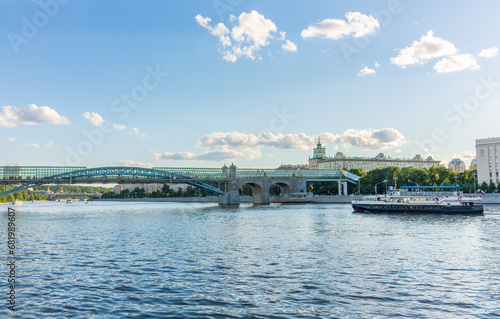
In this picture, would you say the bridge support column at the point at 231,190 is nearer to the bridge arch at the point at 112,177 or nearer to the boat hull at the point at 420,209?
the bridge arch at the point at 112,177

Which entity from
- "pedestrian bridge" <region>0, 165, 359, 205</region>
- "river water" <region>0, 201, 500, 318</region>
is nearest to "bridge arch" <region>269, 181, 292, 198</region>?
"pedestrian bridge" <region>0, 165, 359, 205</region>

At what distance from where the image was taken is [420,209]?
6275 cm

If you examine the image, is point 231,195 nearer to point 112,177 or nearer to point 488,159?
point 112,177

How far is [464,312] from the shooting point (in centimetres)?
1354

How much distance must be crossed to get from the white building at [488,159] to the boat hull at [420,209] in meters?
61.0

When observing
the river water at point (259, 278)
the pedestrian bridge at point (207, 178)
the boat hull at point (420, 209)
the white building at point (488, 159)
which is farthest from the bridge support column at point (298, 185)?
the river water at point (259, 278)

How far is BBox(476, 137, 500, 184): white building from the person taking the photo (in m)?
111

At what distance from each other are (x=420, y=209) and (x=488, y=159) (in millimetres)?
63356

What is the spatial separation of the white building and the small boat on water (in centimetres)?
5586

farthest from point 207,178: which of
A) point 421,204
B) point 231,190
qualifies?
point 421,204

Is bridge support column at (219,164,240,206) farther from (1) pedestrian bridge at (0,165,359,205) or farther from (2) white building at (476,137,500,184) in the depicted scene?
(2) white building at (476,137,500,184)

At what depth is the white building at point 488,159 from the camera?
11112 cm

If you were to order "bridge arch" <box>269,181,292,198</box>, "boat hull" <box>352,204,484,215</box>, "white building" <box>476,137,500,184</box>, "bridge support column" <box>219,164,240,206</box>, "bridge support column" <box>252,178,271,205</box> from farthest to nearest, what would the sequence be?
"bridge arch" <box>269,181,292,198</box>
"bridge support column" <box>252,178,271,205</box>
"bridge support column" <box>219,164,240,206</box>
"white building" <box>476,137,500,184</box>
"boat hull" <box>352,204,484,215</box>

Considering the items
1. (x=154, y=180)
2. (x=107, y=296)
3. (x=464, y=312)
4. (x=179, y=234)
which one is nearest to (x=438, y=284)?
(x=464, y=312)
